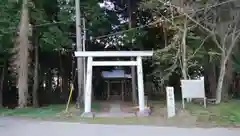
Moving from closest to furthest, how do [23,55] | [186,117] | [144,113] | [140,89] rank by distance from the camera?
Answer: [186,117] < [144,113] < [140,89] < [23,55]

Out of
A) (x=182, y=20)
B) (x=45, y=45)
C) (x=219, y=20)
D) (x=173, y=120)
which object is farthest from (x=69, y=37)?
(x=173, y=120)

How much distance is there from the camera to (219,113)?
47.0 feet

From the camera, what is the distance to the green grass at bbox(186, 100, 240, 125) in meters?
13.4

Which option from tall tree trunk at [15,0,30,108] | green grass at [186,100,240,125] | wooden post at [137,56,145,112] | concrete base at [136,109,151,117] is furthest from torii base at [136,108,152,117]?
tall tree trunk at [15,0,30,108]

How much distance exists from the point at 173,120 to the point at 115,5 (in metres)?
15.4

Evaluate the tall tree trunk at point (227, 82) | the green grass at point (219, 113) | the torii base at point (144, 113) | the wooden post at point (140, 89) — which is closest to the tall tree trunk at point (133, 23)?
the tall tree trunk at point (227, 82)

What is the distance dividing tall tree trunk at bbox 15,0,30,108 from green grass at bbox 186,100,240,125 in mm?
10107

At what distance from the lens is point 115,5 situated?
1069 inches

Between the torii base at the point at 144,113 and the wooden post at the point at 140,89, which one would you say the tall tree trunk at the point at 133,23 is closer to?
the wooden post at the point at 140,89

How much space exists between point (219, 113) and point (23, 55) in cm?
1195

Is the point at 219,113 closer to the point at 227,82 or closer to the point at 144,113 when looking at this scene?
the point at 144,113

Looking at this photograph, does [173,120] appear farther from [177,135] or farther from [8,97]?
[8,97]

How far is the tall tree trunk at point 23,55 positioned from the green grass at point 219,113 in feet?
33.2

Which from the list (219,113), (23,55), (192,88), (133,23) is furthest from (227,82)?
(23,55)
